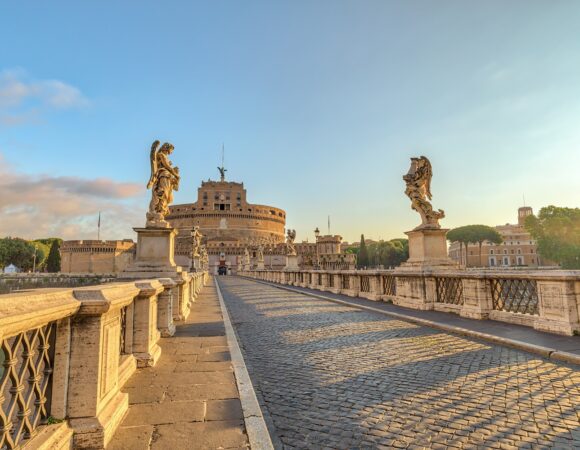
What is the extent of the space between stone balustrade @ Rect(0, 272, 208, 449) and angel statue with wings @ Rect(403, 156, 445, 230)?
1038 centimetres

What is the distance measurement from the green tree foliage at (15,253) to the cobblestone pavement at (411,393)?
94.7 m

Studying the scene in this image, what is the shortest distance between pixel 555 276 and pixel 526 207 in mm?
122586

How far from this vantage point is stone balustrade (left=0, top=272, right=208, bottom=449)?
6.58 ft

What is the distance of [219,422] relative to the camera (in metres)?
3.15

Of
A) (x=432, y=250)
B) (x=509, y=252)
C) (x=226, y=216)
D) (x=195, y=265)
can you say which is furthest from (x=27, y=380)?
(x=226, y=216)

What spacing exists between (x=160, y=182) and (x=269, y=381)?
7507mm

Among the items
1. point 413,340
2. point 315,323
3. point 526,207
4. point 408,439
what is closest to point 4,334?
point 408,439

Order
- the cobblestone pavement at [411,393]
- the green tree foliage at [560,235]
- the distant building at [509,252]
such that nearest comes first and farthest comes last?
the cobblestone pavement at [411,393] < the green tree foliage at [560,235] < the distant building at [509,252]

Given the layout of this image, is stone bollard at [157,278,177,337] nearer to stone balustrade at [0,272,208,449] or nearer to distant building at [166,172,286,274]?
stone balustrade at [0,272,208,449]

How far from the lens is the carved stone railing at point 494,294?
664cm

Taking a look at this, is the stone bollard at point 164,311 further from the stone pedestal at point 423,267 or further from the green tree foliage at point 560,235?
the green tree foliage at point 560,235

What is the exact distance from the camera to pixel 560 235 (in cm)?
5303

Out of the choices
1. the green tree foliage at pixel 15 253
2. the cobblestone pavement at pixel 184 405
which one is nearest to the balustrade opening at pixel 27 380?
the cobblestone pavement at pixel 184 405

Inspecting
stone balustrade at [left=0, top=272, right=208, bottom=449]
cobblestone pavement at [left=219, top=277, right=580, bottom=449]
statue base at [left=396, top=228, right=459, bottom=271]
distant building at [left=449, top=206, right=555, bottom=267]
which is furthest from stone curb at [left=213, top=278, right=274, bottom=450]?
distant building at [left=449, top=206, right=555, bottom=267]
